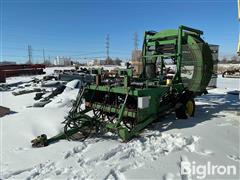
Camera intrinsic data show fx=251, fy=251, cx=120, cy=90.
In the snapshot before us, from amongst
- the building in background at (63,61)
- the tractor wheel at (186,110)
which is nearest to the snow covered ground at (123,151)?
the tractor wheel at (186,110)

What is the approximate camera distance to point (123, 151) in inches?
168

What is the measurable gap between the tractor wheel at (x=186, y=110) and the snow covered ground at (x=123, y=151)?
0.21m

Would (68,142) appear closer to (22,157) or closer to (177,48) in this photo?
(22,157)

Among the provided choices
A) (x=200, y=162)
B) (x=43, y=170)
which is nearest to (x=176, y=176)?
(x=200, y=162)

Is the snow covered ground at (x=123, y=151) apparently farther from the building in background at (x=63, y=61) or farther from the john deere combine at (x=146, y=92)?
the building in background at (x=63, y=61)

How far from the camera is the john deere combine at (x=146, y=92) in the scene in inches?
200

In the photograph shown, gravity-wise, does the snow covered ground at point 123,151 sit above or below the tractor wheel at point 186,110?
below

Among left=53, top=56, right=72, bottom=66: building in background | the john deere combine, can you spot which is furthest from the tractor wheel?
left=53, top=56, right=72, bottom=66: building in background

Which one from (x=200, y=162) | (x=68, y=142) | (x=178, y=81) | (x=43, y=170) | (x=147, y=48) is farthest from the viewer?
(x=147, y=48)

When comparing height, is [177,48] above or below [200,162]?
above

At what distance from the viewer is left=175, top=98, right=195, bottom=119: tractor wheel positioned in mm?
6336

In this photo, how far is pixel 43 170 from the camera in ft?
11.9

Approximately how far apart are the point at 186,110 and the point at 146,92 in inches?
72.5

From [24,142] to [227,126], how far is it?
4.38 meters
